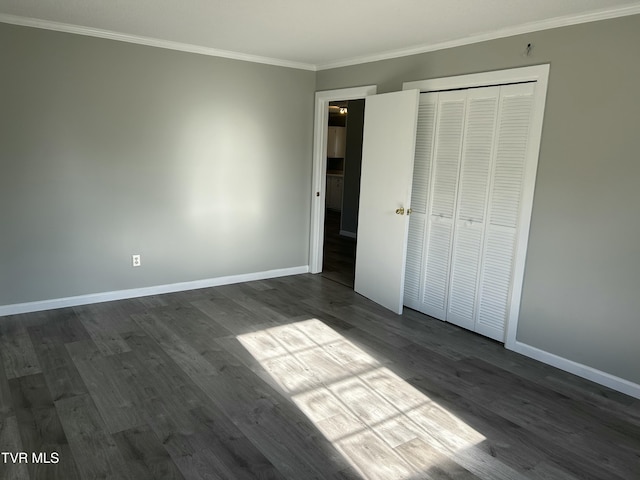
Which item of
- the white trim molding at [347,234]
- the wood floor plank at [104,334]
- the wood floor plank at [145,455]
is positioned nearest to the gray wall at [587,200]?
the wood floor plank at [145,455]

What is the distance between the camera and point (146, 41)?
4.00 metres

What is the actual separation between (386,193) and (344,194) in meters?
3.52

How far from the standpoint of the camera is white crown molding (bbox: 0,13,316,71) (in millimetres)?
3494

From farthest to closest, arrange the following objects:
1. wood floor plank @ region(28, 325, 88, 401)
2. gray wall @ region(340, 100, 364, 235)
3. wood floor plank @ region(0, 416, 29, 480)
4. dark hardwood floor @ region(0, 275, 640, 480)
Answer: gray wall @ region(340, 100, 364, 235) → wood floor plank @ region(28, 325, 88, 401) → dark hardwood floor @ region(0, 275, 640, 480) → wood floor plank @ region(0, 416, 29, 480)

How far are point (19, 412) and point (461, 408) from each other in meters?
2.48

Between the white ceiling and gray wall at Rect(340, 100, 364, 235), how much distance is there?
3.19m

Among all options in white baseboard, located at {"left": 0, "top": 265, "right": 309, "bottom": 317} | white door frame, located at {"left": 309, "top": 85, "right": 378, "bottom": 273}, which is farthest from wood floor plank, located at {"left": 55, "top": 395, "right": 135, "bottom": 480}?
white door frame, located at {"left": 309, "top": 85, "right": 378, "bottom": 273}

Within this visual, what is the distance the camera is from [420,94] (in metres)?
4.01

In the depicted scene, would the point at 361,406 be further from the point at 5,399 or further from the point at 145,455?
the point at 5,399

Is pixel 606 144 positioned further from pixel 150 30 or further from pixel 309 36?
pixel 150 30

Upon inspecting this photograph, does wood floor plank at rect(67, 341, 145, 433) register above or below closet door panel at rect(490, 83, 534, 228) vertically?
below

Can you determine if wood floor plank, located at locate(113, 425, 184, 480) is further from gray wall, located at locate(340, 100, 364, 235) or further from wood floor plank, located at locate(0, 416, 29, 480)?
gray wall, located at locate(340, 100, 364, 235)

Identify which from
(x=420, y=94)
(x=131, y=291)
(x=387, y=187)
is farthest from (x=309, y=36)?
(x=131, y=291)

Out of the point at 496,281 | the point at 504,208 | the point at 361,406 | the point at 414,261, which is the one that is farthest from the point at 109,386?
the point at 504,208
